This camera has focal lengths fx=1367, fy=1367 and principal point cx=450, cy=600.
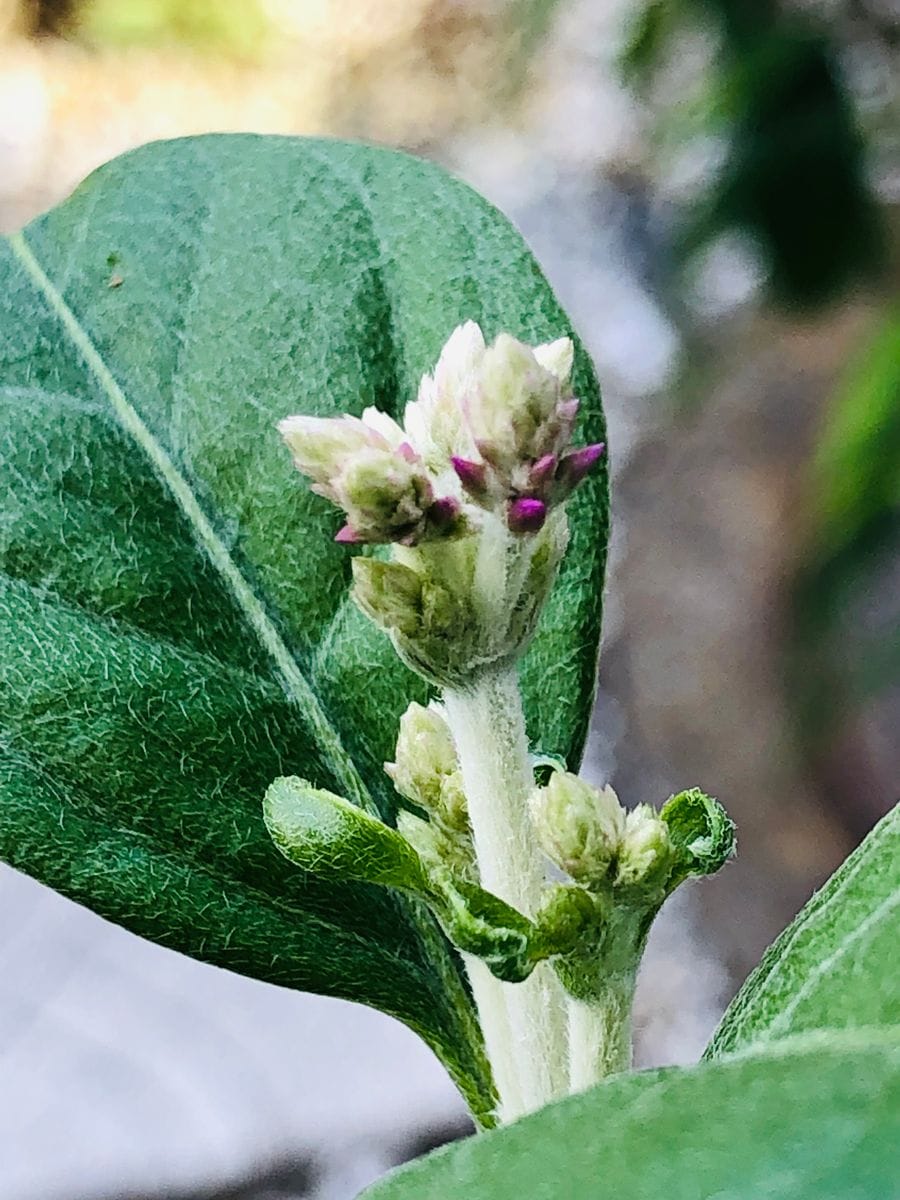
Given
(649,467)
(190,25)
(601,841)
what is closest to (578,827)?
(601,841)

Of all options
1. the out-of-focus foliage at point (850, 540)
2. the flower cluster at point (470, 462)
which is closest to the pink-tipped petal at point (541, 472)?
the flower cluster at point (470, 462)

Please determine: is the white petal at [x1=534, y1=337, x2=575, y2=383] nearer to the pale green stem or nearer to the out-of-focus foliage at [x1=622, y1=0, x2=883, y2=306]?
the pale green stem

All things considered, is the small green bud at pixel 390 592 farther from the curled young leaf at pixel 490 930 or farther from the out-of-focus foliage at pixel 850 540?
the out-of-focus foliage at pixel 850 540

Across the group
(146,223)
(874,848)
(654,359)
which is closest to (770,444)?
(654,359)

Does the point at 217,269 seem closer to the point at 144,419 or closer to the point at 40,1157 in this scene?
the point at 144,419

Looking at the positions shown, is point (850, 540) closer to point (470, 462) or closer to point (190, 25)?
point (470, 462)
